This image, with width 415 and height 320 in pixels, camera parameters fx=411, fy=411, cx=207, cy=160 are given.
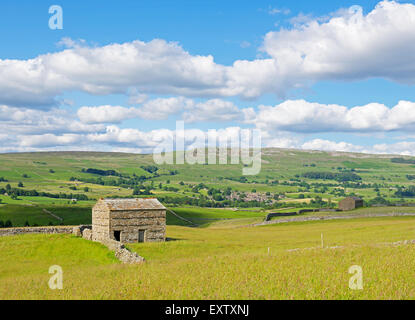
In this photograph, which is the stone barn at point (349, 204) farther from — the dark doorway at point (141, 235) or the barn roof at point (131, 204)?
the dark doorway at point (141, 235)

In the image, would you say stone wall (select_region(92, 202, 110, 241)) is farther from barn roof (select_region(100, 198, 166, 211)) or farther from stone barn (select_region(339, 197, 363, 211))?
stone barn (select_region(339, 197, 363, 211))

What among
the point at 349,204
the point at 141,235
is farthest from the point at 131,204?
the point at 349,204

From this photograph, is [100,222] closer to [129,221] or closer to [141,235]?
[129,221]

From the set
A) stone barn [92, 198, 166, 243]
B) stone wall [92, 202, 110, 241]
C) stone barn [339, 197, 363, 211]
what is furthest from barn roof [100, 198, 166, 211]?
stone barn [339, 197, 363, 211]

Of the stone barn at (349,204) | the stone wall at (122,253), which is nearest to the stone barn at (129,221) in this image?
the stone wall at (122,253)

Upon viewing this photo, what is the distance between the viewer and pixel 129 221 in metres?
53.8

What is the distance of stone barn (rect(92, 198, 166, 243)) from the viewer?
174 ft

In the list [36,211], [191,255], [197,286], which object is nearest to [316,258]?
[197,286]

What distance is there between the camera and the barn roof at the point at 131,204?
5397 cm

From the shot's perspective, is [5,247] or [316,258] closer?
[316,258]

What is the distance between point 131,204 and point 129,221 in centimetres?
258
